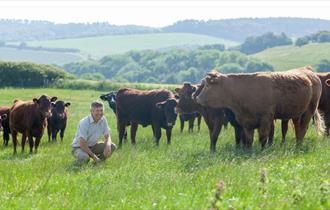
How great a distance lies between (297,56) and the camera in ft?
417

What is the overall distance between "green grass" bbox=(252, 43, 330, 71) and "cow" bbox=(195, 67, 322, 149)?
96.8 metres

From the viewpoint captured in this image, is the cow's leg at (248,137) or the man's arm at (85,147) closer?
the man's arm at (85,147)

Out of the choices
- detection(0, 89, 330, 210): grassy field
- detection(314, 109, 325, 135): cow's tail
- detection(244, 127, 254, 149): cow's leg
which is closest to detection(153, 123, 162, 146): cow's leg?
detection(0, 89, 330, 210): grassy field

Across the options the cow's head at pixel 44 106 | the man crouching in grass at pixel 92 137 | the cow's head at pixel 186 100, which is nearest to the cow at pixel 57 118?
the cow's head at pixel 44 106

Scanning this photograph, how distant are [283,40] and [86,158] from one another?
167042mm

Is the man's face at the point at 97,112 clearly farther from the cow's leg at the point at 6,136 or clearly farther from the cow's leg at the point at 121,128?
the cow's leg at the point at 6,136

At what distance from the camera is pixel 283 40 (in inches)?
6826

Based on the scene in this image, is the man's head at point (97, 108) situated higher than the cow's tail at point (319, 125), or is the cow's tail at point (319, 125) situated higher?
the man's head at point (97, 108)

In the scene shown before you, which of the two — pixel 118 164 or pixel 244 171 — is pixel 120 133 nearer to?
pixel 118 164

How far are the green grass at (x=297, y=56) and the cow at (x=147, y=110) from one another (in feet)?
306

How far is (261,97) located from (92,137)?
4.09 metres

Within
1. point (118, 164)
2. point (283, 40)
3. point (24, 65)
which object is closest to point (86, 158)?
point (118, 164)

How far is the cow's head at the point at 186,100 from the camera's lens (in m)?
16.4

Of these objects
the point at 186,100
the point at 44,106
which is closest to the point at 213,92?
the point at 186,100
